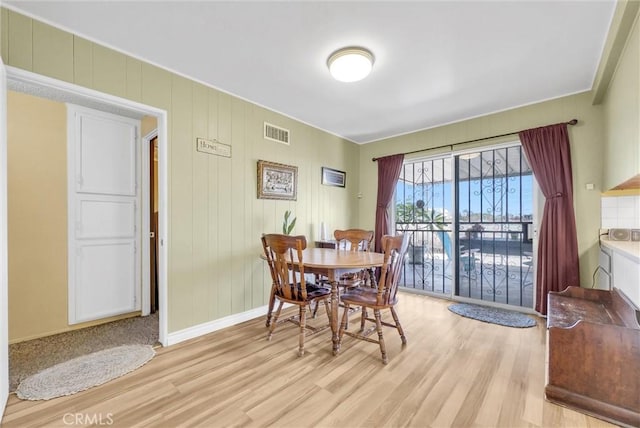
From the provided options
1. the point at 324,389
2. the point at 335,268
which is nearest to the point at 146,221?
the point at 335,268

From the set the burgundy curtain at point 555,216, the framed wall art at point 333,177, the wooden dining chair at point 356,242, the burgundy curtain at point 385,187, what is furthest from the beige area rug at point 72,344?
the burgundy curtain at point 555,216

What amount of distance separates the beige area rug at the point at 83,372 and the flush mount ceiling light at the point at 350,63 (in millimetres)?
2794

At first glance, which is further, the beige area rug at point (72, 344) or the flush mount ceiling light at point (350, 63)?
the flush mount ceiling light at point (350, 63)

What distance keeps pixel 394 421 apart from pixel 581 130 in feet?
11.1

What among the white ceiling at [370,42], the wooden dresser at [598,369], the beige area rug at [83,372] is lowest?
the beige area rug at [83,372]

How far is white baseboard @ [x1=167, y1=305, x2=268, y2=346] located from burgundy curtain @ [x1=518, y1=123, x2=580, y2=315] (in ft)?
10.3

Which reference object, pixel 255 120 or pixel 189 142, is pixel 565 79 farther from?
pixel 189 142

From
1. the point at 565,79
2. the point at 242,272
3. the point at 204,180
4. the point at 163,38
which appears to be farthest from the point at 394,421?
the point at 565,79

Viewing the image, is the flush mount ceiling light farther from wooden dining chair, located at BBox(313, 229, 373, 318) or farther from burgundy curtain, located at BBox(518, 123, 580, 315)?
burgundy curtain, located at BBox(518, 123, 580, 315)

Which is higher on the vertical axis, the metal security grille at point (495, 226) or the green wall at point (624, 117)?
the green wall at point (624, 117)

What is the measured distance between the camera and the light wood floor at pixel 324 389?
5.07 feet

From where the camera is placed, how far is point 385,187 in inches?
175

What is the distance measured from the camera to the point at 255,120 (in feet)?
10.7

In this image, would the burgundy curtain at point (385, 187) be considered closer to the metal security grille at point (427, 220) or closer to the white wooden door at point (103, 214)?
the metal security grille at point (427, 220)
